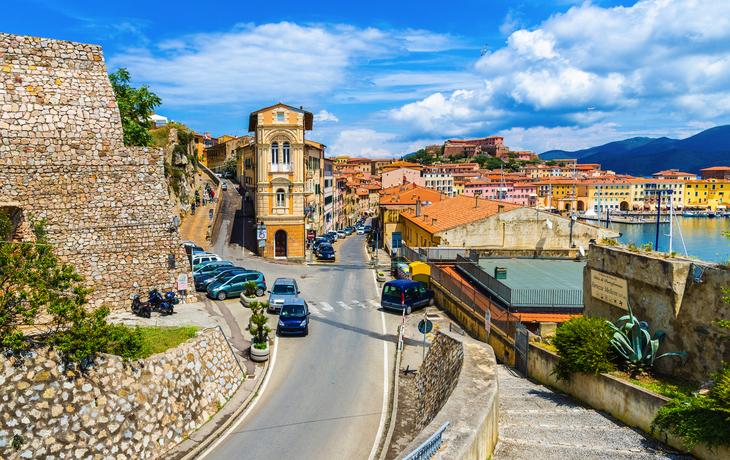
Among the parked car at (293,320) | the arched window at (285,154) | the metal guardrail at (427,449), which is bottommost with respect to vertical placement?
the parked car at (293,320)

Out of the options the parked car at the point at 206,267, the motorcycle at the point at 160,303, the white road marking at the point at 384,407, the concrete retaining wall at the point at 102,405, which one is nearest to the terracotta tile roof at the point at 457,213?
the parked car at the point at 206,267

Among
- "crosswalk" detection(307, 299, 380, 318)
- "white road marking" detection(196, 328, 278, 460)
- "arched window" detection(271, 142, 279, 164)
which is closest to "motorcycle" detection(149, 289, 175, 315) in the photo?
"white road marking" detection(196, 328, 278, 460)

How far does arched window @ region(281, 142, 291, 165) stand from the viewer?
4231 cm

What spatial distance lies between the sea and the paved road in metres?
69.4

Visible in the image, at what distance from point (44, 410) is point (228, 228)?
3988 cm

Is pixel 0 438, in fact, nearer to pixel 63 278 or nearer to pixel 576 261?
pixel 63 278

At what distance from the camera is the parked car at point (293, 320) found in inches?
757

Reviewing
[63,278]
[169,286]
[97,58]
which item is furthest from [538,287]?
[97,58]

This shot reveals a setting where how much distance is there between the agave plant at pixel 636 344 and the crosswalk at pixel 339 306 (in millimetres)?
15602

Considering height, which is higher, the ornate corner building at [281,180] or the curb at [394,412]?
the ornate corner building at [281,180]

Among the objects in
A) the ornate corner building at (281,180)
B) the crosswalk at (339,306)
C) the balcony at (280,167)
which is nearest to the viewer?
the crosswalk at (339,306)

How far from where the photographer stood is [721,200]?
513 ft

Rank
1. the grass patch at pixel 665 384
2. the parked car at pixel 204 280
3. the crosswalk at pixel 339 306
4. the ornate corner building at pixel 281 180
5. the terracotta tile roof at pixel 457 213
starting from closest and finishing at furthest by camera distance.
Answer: the grass patch at pixel 665 384 < the crosswalk at pixel 339 306 < the parked car at pixel 204 280 < the terracotta tile roof at pixel 457 213 < the ornate corner building at pixel 281 180

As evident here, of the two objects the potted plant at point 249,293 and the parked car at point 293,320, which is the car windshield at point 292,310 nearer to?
the parked car at point 293,320
